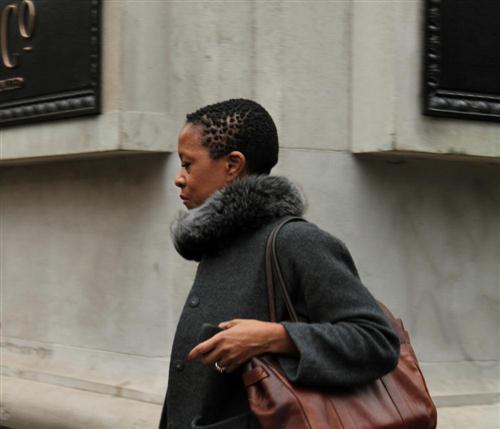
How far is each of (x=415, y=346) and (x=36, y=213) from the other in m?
2.17

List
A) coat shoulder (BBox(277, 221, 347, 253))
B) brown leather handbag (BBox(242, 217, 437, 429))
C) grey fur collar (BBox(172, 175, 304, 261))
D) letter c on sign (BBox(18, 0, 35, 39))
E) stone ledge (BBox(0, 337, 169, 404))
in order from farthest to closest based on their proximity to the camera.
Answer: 1. letter c on sign (BBox(18, 0, 35, 39))
2. stone ledge (BBox(0, 337, 169, 404))
3. grey fur collar (BBox(172, 175, 304, 261))
4. coat shoulder (BBox(277, 221, 347, 253))
5. brown leather handbag (BBox(242, 217, 437, 429))

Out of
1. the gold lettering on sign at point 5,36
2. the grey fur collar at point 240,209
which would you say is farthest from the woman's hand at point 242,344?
the gold lettering on sign at point 5,36

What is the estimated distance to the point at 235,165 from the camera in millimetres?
2537

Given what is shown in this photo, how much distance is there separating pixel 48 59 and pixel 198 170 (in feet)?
8.62

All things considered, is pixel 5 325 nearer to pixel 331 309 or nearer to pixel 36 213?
pixel 36 213

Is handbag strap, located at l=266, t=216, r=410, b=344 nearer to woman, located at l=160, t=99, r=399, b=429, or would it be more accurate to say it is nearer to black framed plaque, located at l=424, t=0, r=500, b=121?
woman, located at l=160, t=99, r=399, b=429

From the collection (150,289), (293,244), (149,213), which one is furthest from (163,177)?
(293,244)

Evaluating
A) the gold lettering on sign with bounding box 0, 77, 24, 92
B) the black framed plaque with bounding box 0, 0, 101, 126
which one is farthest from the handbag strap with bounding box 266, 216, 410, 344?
the gold lettering on sign with bounding box 0, 77, 24, 92

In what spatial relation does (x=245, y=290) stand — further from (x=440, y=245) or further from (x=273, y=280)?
(x=440, y=245)

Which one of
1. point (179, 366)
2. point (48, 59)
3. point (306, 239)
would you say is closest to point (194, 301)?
point (179, 366)

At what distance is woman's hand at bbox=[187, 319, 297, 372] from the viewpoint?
2225 millimetres

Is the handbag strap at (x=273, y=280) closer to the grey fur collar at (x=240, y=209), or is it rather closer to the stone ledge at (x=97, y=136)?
the grey fur collar at (x=240, y=209)

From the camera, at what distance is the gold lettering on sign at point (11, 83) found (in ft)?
16.8

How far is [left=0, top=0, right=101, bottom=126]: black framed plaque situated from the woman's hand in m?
2.49
